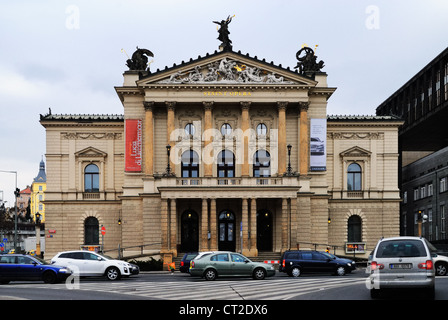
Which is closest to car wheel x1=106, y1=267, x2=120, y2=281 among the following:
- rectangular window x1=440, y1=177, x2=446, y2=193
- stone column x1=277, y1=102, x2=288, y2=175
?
stone column x1=277, y1=102, x2=288, y2=175

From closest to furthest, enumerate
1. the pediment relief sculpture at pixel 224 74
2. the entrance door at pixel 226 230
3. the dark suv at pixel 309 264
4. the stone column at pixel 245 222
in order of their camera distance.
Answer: the dark suv at pixel 309 264 → the stone column at pixel 245 222 → the pediment relief sculpture at pixel 224 74 → the entrance door at pixel 226 230

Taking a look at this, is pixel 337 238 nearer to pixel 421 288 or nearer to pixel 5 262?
pixel 5 262

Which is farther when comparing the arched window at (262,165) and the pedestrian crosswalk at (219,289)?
the arched window at (262,165)

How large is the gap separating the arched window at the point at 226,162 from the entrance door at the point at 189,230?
4.41 m

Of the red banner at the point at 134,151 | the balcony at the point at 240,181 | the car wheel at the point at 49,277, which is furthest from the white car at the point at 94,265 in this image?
the red banner at the point at 134,151

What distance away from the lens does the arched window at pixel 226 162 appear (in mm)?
61781

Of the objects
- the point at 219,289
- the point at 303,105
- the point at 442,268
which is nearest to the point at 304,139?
the point at 303,105

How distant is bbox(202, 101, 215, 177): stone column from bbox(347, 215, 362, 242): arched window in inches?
566

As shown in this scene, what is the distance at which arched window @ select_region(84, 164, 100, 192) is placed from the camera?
211 ft

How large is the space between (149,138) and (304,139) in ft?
44.6

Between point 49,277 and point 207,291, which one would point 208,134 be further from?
point 207,291

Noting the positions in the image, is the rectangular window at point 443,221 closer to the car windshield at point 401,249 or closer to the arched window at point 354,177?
the arched window at point 354,177

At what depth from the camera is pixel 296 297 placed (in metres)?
24.6
